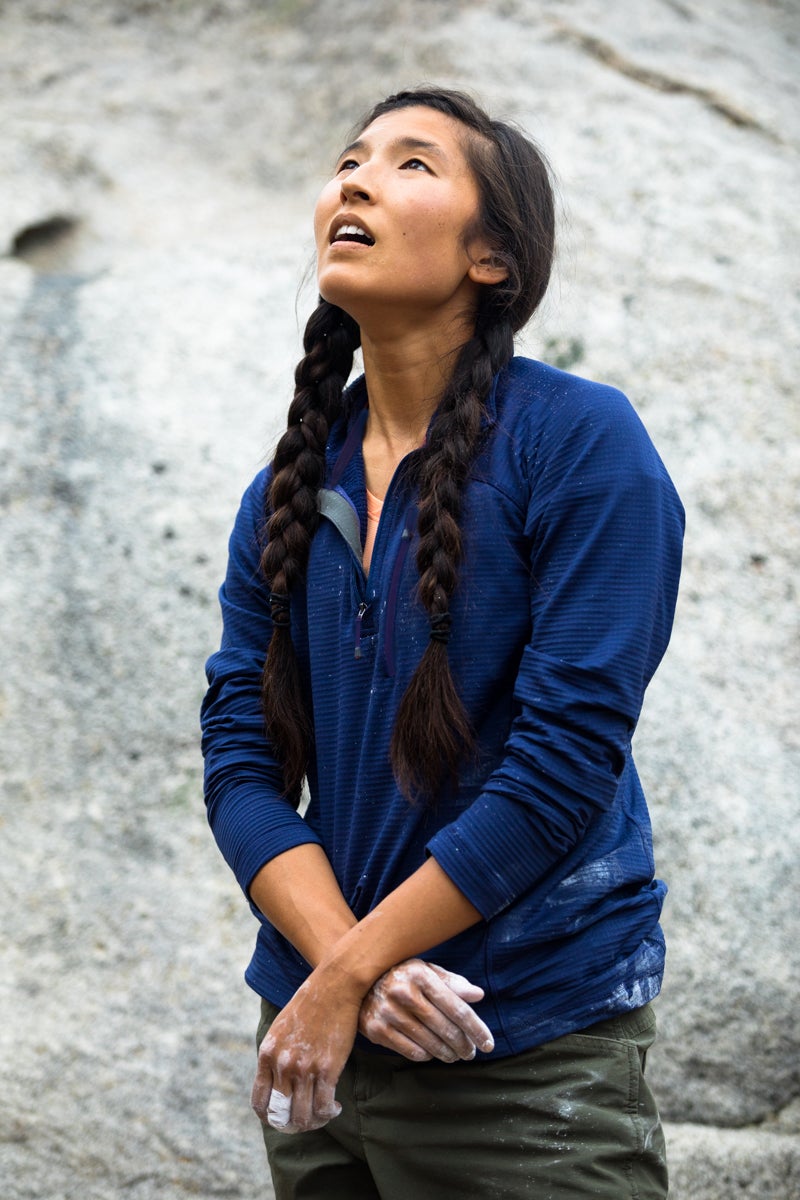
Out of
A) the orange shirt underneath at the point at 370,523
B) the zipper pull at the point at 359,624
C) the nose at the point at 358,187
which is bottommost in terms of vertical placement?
the zipper pull at the point at 359,624

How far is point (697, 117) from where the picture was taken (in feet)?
13.1

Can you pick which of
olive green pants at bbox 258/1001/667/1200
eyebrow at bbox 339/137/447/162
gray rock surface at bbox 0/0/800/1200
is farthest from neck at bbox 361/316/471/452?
olive green pants at bbox 258/1001/667/1200

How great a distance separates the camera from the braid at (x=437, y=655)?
1.54 meters

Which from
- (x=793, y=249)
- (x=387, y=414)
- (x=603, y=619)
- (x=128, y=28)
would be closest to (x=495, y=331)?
(x=387, y=414)

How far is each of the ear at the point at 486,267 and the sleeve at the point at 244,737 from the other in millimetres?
455

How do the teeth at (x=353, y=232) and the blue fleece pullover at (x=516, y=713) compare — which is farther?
the teeth at (x=353, y=232)

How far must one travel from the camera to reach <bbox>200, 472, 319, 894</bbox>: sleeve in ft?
5.48

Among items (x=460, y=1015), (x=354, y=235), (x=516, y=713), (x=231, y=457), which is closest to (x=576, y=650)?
(x=516, y=713)

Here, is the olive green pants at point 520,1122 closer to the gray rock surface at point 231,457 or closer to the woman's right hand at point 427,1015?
the woman's right hand at point 427,1015

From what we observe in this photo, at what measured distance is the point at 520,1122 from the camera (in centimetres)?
151

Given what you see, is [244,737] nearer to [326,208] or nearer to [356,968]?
[356,968]

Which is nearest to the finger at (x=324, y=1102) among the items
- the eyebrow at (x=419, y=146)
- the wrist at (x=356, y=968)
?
the wrist at (x=356, y=968)

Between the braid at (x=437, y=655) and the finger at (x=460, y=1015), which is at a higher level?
the braid at (x=437, y=655)

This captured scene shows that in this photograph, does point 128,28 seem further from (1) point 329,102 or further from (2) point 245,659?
(2) point 245,659
